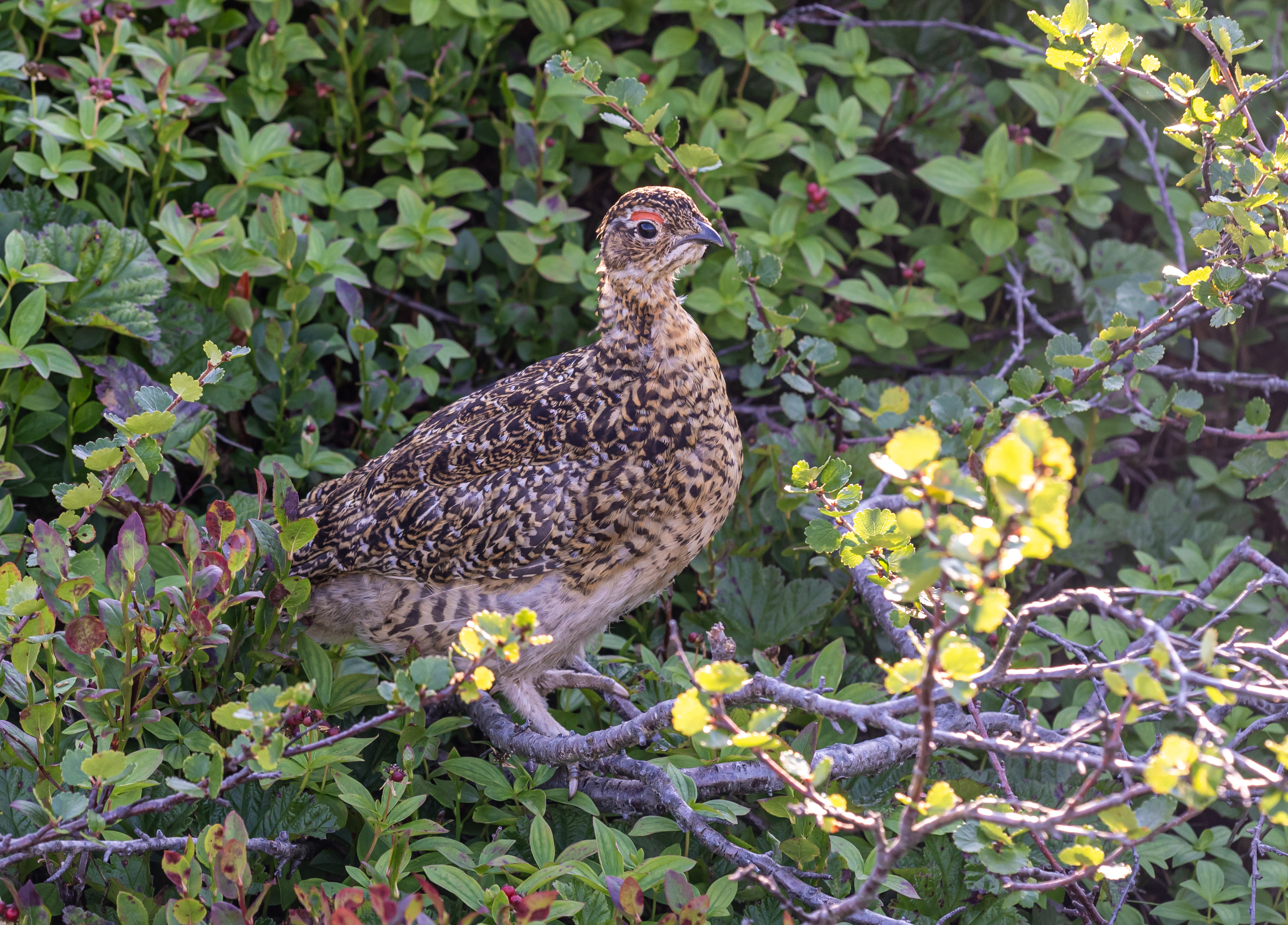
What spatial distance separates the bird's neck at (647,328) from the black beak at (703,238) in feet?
0.50

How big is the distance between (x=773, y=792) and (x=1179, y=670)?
1.81 m

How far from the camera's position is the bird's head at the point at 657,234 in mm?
3588

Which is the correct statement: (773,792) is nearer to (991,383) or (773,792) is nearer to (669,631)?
(669,631)

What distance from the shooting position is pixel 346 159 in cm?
480

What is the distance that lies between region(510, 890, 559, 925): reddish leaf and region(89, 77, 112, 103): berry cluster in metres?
3.23

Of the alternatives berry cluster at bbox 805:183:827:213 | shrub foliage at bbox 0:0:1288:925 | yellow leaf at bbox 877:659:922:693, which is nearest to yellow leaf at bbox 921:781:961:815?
shrub foliage at bbox 0:0:1288:925

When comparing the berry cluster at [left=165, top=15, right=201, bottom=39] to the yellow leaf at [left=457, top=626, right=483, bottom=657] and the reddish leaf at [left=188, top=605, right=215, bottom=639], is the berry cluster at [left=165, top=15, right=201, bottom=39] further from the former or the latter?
the yellow leaf at [left=457, top=626, right=483, bottom=657]

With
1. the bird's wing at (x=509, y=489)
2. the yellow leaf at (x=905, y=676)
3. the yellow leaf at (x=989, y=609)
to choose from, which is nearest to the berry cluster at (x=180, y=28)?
the bird's wing at (x=509, y=489)

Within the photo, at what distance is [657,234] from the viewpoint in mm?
3592

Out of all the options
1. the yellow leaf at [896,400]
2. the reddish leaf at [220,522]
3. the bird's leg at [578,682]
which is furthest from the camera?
the yellow leaf at [896,400]

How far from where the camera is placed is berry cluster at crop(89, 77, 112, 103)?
392 centimetres

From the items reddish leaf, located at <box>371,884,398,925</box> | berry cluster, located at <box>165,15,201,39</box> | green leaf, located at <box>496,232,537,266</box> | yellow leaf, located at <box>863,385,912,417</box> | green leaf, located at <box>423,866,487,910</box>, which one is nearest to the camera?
reddish leaf, located at <box>371,884,398,925</box>

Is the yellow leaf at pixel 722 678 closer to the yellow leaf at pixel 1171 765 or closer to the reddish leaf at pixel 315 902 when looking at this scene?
the yellow leaf at pixel 1171 765

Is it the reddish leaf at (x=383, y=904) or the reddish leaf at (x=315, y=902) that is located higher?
the reddish leaf at (x=383, y=904)
